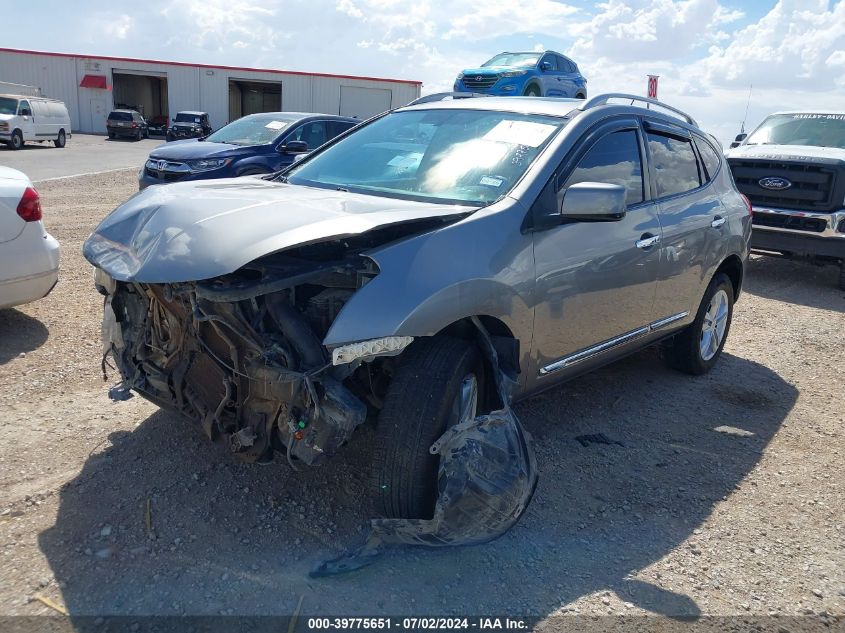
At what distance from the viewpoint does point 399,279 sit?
293cm

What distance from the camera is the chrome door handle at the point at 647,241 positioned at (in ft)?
14.0

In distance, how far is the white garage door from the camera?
4366cm

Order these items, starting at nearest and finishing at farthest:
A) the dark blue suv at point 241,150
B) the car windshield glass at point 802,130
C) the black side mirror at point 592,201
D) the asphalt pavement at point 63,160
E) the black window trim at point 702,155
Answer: the black side mirror at point 592,201, the black window trim at point 702,155, the car windshield glass at point 802,130, the dark blue suv at point 241,150, the asphalt pavement at point 63,160

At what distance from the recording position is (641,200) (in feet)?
14.6

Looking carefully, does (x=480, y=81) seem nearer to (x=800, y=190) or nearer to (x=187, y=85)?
(x=800, y=190)

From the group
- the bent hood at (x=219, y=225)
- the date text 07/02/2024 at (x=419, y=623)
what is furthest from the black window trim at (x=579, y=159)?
the date text 07/02/2024 at (x=419, y=623)

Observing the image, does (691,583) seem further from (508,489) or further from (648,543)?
(508,489)

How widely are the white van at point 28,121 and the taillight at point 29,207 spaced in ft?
83.4

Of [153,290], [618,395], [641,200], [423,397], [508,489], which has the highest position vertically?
[641,200]

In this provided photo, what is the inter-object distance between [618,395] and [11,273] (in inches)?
172

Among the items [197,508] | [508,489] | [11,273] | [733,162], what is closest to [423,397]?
[508,489]

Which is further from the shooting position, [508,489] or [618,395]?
[618,395]

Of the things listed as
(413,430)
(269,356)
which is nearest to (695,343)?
(413,430)

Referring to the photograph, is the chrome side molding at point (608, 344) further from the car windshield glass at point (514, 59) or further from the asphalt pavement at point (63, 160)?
the asphalt pavement at point (63, 160)
